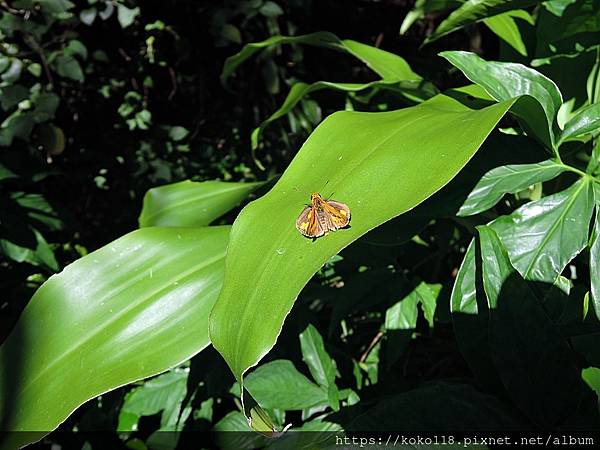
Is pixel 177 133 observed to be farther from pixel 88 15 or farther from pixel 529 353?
pixel 529 353

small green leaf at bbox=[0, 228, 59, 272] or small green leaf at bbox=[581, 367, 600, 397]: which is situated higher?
small green leaf at bbox=[581, 367, 600, 397]

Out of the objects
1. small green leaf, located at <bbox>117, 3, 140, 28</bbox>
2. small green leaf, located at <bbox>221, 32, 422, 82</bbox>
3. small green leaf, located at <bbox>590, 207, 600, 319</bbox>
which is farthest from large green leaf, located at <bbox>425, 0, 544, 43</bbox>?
small green leaf, located at <bbox>117, 3, 140, 28</bbox>

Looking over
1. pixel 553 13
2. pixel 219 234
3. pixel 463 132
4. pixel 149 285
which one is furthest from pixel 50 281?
pixel 553 13

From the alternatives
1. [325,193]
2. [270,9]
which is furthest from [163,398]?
[270,9]

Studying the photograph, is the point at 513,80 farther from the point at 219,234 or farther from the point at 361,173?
the point at 219,234

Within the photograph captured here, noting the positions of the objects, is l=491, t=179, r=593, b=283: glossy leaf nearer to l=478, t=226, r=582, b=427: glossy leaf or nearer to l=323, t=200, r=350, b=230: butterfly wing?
l=478, t=226, r=582, b=427: glossy leaf
